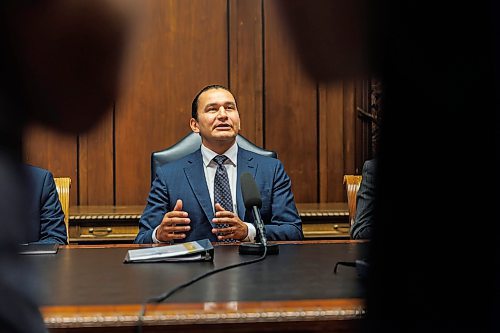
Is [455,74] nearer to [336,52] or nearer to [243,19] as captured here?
[336,52]

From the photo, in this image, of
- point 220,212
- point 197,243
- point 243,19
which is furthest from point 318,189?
point 197,243

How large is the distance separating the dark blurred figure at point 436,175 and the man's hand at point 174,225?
6.31ft

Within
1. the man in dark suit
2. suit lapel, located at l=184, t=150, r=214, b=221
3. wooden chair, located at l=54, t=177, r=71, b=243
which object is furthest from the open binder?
wooden chair, located at l=54, t=177, r=71, b=243

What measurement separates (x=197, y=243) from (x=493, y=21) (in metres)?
1.70

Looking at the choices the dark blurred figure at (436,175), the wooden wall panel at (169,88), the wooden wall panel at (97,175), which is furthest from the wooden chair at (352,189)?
→ the dark blurred figure at (436,175)

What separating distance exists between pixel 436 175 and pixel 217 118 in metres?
2.65

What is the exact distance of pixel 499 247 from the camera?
1.37 feet

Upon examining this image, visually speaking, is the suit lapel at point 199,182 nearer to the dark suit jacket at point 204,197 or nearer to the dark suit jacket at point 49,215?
the dark suit jacket at point 204,197

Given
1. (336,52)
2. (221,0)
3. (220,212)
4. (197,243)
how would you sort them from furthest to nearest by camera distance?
(221,0) → (220,212) → (197,243) → (336,52)

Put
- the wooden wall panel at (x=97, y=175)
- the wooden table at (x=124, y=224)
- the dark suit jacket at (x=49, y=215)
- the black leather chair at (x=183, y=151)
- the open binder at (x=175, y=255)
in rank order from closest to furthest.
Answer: the open binder at (x=175, y=255), the dark suit jacket at (x=49, y=215), the black leather chair at (x=183, y=151), the wooden table at (x=124, y=224), the wooden wall panel at (x=97, y=175)

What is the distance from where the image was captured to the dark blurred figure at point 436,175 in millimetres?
391

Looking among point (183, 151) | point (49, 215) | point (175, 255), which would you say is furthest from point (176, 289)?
point (183, 151)

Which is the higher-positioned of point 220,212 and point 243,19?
point 243,19

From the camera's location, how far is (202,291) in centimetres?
147
